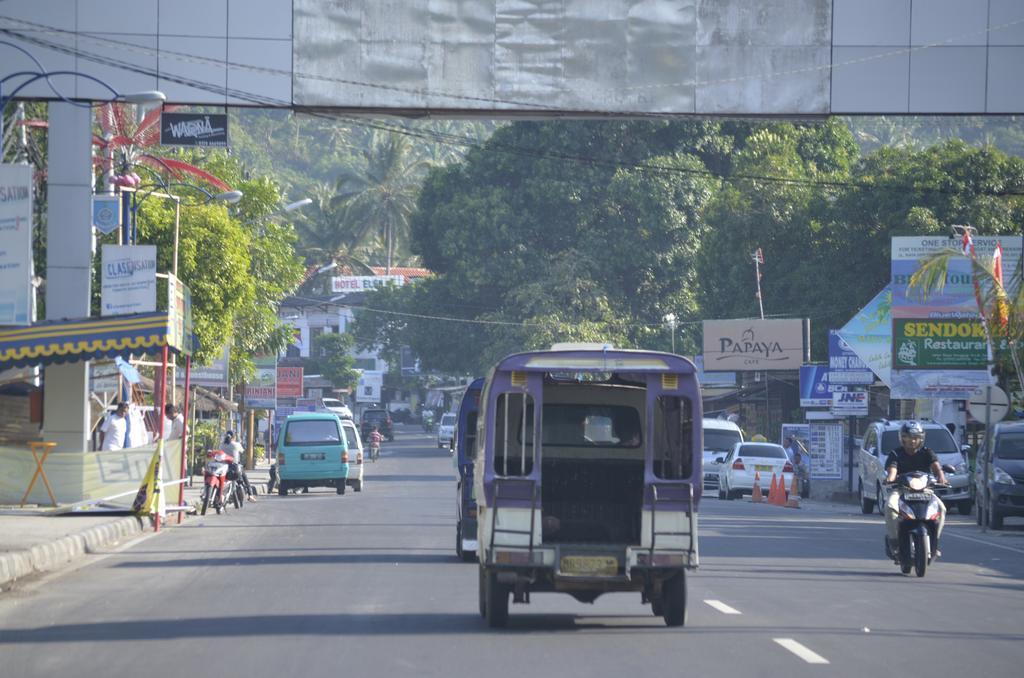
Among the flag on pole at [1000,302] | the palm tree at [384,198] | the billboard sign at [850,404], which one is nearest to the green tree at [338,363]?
the palm tree at [384,198]

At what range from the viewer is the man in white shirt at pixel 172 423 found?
28.5 m

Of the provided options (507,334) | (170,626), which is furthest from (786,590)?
(507,334)

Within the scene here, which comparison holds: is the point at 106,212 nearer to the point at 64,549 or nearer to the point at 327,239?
→ the point at 64,549

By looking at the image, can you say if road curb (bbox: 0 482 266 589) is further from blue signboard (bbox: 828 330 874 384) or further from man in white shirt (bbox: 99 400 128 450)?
blue signboard (bbox: 828 330 874 384)

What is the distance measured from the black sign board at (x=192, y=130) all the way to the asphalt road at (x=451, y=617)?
9276 mm

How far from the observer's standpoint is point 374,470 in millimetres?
54219

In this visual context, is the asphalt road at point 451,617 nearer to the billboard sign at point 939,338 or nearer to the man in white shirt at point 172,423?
the man in white shirt at point 172,423

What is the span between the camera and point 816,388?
47000mm

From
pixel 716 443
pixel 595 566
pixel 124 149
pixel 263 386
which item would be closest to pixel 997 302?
pixel 716 443

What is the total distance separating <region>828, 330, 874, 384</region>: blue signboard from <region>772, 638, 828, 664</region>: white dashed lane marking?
114ft

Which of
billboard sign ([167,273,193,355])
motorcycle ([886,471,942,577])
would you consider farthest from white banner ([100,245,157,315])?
motorcycle ([886,471,942,577])

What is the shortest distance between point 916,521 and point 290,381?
5402 centimetres

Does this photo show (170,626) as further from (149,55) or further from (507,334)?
(507,334)

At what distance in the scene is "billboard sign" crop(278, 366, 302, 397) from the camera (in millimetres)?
69000
